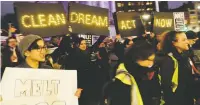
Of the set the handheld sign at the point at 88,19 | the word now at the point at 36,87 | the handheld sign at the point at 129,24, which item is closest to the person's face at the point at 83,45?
the handheld sign at the point at 88,19

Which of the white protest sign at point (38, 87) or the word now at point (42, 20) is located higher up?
the word now at point (42, 20)

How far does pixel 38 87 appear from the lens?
197cm

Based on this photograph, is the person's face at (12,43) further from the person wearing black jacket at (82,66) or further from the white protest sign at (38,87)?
the white protest sign at (38,87)

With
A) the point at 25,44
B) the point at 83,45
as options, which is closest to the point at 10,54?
the point at 83,45

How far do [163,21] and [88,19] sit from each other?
1.01 m

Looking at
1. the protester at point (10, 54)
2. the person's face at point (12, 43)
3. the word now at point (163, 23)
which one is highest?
the word now at point (163, 23)

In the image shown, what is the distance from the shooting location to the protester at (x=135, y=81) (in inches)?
71.9

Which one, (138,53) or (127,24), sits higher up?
(127,24)

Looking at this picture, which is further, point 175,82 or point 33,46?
point 175,82

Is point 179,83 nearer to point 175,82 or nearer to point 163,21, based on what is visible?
point 175,82

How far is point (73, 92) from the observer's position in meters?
2.02

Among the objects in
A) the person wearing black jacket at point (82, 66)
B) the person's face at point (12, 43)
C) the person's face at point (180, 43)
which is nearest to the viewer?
the person's face at point (180, 43)

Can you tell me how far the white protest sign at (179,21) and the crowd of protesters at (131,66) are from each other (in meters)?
0.32

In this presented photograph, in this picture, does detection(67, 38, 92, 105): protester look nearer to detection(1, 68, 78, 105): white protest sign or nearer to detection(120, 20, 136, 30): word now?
detection(120, 20, 136, 30): word now
